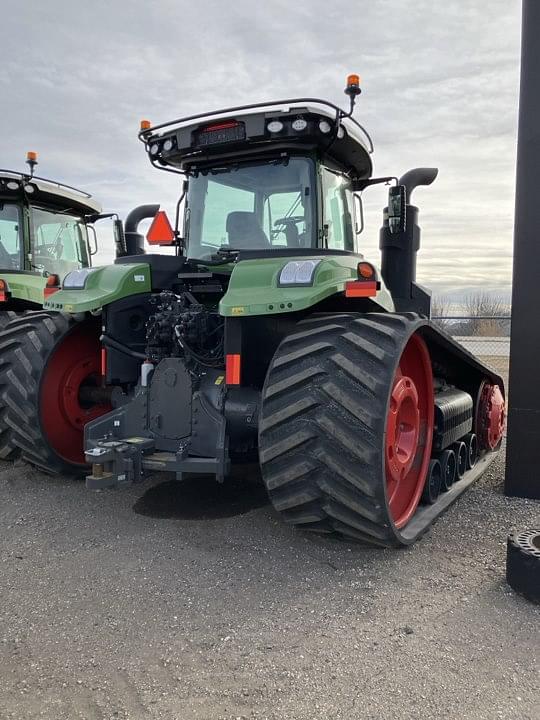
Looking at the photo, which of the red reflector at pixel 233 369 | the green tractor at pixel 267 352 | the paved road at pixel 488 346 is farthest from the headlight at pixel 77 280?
the paved road at pixel 488 346

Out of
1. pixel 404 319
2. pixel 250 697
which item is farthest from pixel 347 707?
pixel 404 319

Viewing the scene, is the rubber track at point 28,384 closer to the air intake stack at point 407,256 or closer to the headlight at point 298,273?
the headlight at point 298,273

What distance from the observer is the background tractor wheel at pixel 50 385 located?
4578mm

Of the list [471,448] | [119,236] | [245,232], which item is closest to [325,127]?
[245,232]

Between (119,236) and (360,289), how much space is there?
302 cm

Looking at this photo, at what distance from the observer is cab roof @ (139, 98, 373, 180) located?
13.2 ft

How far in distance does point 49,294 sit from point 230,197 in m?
1.65

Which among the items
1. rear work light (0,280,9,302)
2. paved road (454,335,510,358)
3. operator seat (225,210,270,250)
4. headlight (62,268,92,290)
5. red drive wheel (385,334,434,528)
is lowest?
paved road (454,335,510,358)

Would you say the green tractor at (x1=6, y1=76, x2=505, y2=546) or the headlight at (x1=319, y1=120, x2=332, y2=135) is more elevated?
the headlight at (x1=319, y1=120, x2=332, y2=135)

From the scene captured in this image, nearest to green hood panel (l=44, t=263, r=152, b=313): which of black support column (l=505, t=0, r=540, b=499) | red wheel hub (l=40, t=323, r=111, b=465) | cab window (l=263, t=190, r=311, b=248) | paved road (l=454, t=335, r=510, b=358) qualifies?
red wheel hub (l=40, t=323, r=111, b=465)

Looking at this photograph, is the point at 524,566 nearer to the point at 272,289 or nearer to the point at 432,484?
the point at 432,484

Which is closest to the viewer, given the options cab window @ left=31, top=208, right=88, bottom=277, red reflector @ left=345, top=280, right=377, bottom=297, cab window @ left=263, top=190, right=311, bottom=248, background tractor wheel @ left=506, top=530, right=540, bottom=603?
background tractor wheel @ left=506, top=530, right=540, bottom=603

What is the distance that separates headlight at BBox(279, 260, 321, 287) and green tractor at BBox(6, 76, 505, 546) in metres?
0.01

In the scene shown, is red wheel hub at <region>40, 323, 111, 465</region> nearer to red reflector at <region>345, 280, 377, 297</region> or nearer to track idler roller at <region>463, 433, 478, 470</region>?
red reflector at <region>345, 280, 377, 297</region>
